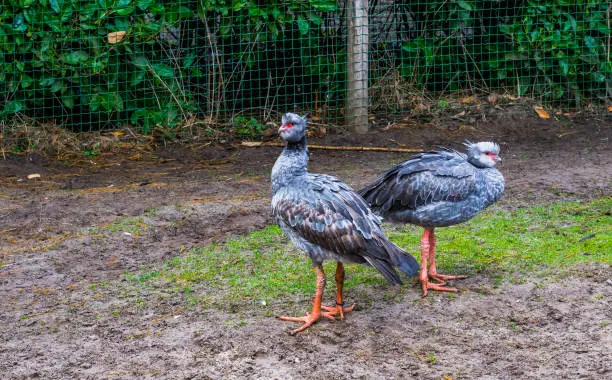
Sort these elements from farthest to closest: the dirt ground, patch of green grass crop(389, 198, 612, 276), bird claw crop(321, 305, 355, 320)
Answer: patch of green grass crop(389, 198, 612, 276) < bird claw crop(321, 305, 355, 320) < the dirt ground

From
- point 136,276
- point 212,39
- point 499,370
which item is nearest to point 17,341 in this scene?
point 136,276

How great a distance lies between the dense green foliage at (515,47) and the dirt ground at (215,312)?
230 centimetres

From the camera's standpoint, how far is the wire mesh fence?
8.55 m

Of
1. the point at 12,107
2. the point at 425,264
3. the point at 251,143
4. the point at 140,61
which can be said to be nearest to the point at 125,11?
the point at 140,61

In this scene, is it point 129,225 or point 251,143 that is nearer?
point 129,225

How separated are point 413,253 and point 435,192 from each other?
770 millimetres

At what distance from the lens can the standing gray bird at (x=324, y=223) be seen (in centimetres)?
479

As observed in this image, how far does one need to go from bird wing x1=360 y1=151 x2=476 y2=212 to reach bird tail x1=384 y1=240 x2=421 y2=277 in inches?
21.8

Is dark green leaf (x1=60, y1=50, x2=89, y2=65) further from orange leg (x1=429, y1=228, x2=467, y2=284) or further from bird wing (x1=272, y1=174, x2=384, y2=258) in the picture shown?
orange leg (x1=429, y1=228, x2=467, y2=284)

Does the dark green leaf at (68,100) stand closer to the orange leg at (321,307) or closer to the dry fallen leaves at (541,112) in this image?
the orange leg at (321,307)

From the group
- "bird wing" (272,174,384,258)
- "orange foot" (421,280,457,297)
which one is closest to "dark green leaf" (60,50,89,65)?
"bird wing" (272,174,384,258)

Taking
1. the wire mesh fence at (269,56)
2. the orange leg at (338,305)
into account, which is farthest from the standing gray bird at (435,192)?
the wire mesh fence at (269,56)

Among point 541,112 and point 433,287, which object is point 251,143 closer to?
point 541,112

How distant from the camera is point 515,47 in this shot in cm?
970
